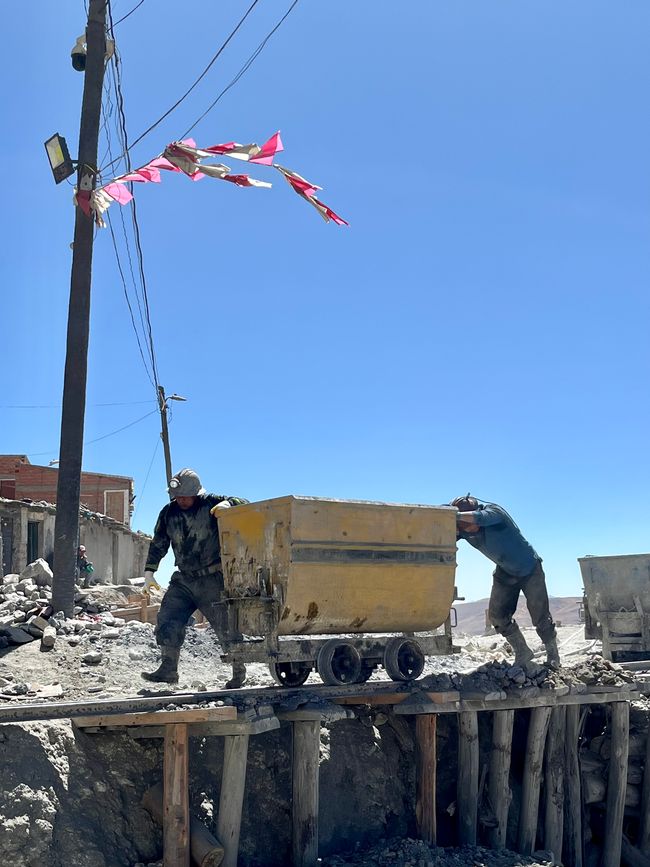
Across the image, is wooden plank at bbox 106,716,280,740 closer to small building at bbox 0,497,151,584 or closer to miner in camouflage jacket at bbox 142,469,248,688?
miner in camouflage jacket at bbox 142,469,248,688

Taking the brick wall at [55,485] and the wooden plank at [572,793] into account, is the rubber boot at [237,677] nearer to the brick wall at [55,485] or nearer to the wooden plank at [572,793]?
the wooden plank at [572,793]

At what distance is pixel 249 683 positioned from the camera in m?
9.73

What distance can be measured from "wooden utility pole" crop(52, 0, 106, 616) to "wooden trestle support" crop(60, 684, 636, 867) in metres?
4.58

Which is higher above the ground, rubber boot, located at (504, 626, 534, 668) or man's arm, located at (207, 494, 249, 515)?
man's arm, located at (207, 494, 249, 515)

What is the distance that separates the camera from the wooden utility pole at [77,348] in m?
11.0

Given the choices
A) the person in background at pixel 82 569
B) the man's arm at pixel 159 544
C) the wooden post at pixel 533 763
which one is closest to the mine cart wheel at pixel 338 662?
the man's arm at pixel 159 544

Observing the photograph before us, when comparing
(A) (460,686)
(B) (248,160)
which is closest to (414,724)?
(A) (460,686)

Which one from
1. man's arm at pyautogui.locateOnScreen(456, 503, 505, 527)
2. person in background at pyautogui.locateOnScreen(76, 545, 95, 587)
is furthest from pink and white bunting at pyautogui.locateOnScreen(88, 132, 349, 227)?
person in background at pyautogui.locateOnScreen(76, 545, 95, 587)

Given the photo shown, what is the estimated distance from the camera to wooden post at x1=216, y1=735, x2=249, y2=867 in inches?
254

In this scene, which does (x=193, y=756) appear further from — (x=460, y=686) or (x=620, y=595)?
(x=620, y=595)

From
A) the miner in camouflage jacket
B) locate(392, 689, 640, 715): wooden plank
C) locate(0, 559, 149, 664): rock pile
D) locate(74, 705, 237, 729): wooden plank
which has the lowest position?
locate(392, 689, 640, 715): wooden plank

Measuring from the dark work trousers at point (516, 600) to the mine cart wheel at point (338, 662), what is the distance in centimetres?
206

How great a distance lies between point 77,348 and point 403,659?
6074mm

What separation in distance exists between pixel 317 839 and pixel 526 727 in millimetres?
3514
